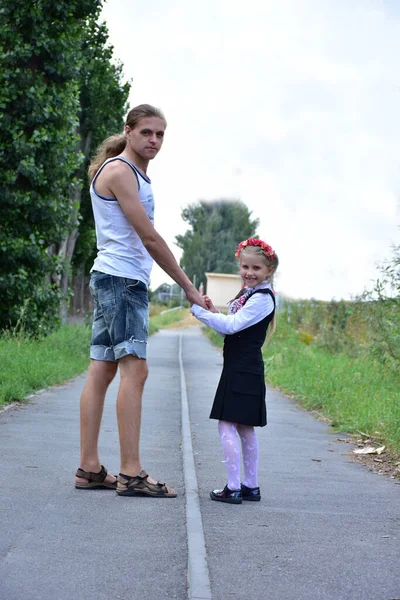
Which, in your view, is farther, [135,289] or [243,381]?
[243,381]

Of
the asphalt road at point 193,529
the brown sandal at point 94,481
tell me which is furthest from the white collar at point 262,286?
the brown sandal at point 94,481

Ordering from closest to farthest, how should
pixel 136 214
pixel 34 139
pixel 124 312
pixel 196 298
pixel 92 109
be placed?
pixel 136 214 < pixel 124 312 < pixel 196 298 < pixel 34 139 < pixel 92 109

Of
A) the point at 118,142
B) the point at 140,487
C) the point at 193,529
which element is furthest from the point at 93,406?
the point at 118,142

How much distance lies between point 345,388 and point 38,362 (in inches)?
181

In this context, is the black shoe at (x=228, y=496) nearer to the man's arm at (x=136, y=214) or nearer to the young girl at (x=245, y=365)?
the young girl at (x=245, y=365)

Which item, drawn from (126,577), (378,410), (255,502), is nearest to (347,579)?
(126,577)

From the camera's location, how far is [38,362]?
13.9 m

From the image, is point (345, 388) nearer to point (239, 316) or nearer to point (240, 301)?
point (240, 301)

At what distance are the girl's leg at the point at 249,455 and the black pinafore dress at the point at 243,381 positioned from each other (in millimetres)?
131

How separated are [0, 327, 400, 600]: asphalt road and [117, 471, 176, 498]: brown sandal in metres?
0.07

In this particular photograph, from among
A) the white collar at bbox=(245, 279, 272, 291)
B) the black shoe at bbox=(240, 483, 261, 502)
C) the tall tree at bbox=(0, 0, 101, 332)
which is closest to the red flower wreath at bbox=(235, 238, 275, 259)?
the white collar at bbox=(245, 279, 272, 291)

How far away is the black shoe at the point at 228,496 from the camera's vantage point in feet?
18.5

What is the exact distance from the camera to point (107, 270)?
18.4 ft

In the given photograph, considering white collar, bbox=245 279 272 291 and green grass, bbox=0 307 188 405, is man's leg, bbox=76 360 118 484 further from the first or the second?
green grass, bbox=0 307 188 405
